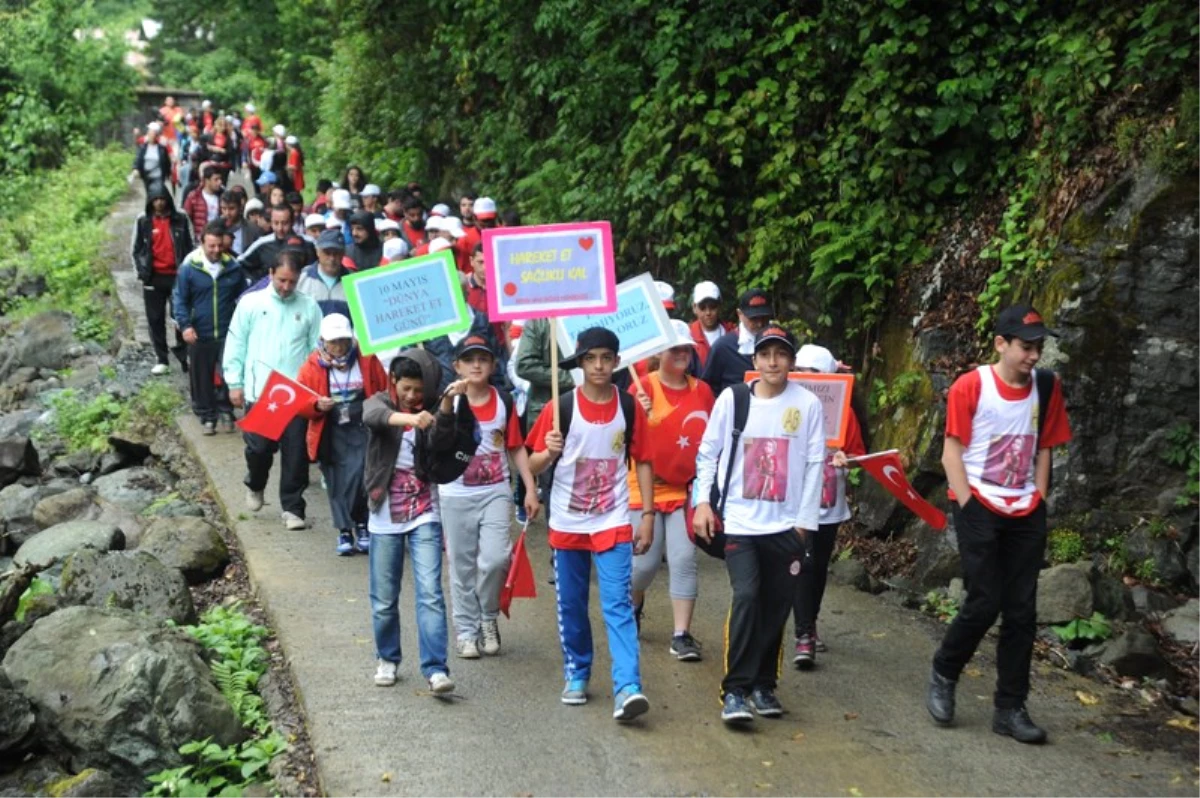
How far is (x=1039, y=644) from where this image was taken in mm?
8727

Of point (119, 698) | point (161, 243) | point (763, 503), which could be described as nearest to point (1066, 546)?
point (763, 503)

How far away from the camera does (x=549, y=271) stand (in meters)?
7.86

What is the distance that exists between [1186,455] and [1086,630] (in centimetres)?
159

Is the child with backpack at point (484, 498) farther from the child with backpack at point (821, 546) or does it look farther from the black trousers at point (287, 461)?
the black trousers at point (287, 461)

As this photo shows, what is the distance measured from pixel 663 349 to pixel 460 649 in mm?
2041

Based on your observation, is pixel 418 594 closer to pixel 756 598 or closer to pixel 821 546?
pixel 756 598

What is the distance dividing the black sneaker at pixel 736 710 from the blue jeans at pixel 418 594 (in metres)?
1.46

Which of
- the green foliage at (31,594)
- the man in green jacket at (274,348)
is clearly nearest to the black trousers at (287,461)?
the man in green jacket at (274,348)

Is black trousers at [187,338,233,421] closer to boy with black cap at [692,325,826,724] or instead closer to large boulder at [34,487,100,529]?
large boulder at [34,487,100,529]

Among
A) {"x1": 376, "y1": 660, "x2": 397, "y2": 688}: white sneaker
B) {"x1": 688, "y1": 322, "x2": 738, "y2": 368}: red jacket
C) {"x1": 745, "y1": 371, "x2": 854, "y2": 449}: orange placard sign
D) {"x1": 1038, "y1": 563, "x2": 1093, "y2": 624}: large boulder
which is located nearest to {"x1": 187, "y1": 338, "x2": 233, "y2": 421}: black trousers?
{"x1": 688, "y1": 322, "x2": 738, "y2": 368}: red jacket

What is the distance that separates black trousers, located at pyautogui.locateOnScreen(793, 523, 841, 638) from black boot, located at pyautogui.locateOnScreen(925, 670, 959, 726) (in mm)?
1066

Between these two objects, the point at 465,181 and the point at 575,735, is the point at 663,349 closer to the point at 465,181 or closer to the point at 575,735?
the point at 575,735

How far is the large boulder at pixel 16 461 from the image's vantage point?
14.7 meters

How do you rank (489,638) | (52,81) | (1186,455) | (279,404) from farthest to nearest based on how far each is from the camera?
(52,81) < (279,404) < (1186,455) < (489,638)
